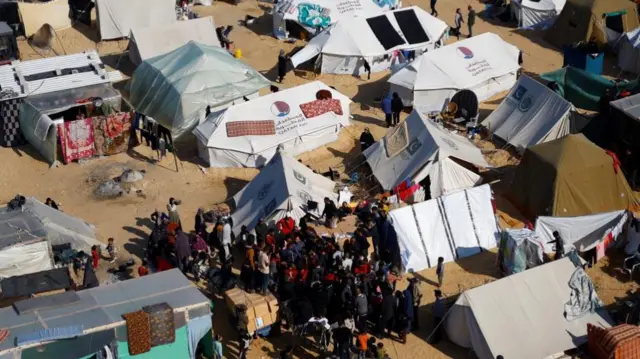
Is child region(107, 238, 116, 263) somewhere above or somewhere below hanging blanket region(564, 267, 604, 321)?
below

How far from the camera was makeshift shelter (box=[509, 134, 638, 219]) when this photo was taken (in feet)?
78.6

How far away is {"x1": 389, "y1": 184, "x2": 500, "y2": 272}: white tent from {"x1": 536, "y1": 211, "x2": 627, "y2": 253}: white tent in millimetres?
1149

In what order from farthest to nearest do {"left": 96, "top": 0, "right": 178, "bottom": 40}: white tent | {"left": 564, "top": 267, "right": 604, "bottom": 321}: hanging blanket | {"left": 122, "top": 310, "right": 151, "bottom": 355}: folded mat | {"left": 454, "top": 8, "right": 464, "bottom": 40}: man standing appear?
{"left": 454, "top": 8, "right": 464, "bottom": 40}: man standing → {"left": 96, "top": 0, "right": 178, "bottom": 40}: white tent → {"left": 564, "top": 267, "right": 604, "bottom": 321}: hanging blanket → {"left": 122, "top": 310, "right": 151, "bottom": 355}: folded mat

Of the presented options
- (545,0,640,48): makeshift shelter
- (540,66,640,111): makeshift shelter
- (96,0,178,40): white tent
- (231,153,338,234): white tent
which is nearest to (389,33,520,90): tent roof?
(540,66,640,111): makeshift shelter

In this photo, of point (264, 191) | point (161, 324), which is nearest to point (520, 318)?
point (161, 324)

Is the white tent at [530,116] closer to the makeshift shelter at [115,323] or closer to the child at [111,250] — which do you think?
the child at [111,250]

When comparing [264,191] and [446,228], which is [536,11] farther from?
[264,191]

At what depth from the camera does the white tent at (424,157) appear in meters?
25.1

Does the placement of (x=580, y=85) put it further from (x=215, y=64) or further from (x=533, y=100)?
(x=215, y=64)

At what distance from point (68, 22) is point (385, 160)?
1602cm

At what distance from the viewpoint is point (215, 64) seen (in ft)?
97.6

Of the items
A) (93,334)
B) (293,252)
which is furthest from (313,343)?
(93,334)

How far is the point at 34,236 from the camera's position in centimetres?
2188

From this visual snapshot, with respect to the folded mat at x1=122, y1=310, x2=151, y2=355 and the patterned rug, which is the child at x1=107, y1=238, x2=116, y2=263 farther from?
the folded mat at x1=122, y1=310, x2=151, y2=355
